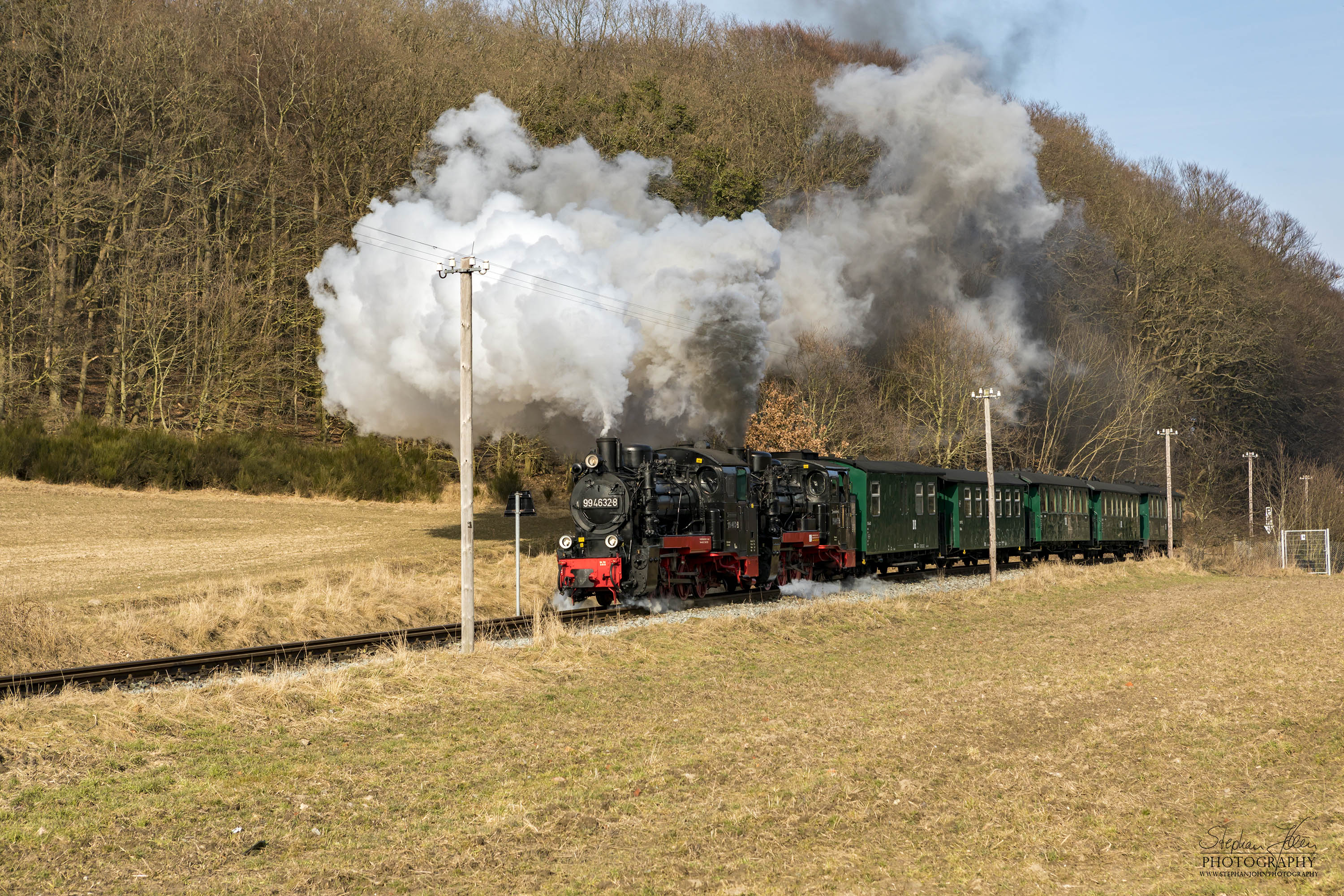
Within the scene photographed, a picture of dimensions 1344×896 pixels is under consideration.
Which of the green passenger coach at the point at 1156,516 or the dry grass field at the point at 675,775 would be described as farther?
the green passenger coach at the point at 1156,516

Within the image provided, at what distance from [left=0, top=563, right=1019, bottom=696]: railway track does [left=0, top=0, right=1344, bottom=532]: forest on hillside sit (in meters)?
23.5

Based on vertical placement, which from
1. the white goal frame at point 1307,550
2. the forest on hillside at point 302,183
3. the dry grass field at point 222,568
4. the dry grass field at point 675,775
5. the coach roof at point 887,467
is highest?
the forest on hillside at point 302,183

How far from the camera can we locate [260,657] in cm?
1600

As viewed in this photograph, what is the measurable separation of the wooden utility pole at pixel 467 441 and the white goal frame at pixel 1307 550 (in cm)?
4230

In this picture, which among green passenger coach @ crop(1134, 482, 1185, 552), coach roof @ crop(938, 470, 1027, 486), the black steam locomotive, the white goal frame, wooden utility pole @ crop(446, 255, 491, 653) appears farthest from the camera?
the white goal frame

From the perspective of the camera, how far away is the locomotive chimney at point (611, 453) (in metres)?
20.6

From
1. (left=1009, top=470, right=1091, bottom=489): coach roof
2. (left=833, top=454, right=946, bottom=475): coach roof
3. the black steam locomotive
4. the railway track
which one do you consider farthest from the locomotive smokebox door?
(left=1009, top=470, right=1091, bottom=489): coach roof

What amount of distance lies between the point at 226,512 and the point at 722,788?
32.6m

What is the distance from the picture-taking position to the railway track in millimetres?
13430

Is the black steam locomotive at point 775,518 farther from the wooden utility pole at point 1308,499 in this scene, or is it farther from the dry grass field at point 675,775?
the wooden utility pole at point 1308,499

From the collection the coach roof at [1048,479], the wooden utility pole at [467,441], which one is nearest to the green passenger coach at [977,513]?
the coach roof at [1048,479]

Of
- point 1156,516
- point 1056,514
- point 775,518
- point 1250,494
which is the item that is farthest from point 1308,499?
point 775,518

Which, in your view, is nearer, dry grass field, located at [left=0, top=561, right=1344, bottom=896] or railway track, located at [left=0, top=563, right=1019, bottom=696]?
dry grass field, located at [left=0, top=561, right=1344, bottom=896]

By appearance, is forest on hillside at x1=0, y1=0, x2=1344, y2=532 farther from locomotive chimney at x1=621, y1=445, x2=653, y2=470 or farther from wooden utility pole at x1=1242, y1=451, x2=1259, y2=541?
locomotive chimney at x1=621, y1=445, x2=653, y2=470
